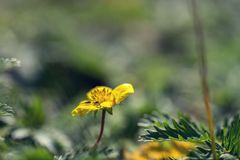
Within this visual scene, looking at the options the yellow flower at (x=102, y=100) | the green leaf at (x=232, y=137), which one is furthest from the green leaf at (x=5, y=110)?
the green leaf at (x=232, y=137)

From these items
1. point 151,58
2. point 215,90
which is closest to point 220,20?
point 151,58

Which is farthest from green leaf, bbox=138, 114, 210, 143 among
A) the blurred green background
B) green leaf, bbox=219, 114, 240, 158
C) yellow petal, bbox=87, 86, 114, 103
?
the blurred green background

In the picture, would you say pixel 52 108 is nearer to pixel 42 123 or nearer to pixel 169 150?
pixel 42 123

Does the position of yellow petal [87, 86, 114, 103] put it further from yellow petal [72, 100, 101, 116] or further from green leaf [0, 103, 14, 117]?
green leaf [0, 103, 14, 117]

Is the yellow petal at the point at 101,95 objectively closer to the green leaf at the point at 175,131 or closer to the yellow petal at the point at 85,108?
the yellow petal at the point at 85,108

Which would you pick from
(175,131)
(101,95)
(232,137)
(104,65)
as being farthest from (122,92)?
(104,65)

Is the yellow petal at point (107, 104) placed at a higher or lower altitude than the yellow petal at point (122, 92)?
lower
